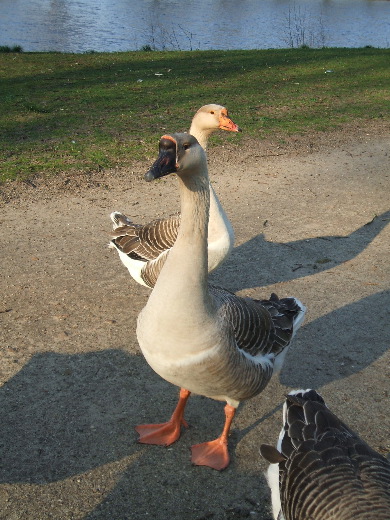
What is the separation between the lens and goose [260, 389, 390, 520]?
7.48 feet

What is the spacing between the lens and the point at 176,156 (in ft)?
8.81

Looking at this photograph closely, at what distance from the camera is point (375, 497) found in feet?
7.46

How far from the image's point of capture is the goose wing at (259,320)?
10.6 ft

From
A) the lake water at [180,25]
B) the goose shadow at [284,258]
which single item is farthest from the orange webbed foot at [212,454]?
the lake water at [180,25]

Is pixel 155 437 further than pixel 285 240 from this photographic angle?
No

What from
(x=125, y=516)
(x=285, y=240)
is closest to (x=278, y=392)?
(x=125, y=516)

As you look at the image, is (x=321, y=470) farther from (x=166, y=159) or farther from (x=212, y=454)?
(x=166, y=159)

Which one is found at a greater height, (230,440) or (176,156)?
(176,156)

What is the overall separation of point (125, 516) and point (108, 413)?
2.62 feet

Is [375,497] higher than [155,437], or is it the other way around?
[375,497]

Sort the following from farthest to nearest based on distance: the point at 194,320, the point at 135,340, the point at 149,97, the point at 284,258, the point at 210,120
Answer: the point at 149,97
the point at 284,258
the point at 210,120
the point at 135,340
the point at 194,320

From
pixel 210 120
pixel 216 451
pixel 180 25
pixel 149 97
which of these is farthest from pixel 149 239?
pixel 180 25

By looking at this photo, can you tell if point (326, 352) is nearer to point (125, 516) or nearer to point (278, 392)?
point (278, 392)

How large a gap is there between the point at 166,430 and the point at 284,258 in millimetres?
2643
